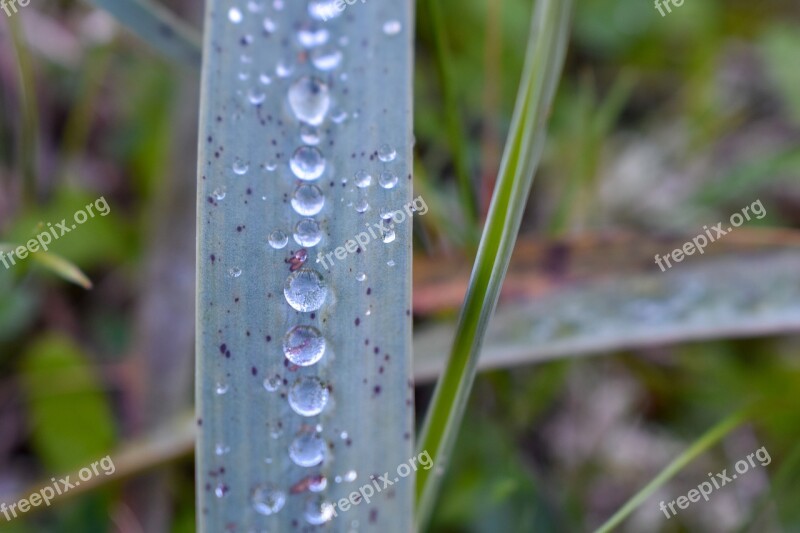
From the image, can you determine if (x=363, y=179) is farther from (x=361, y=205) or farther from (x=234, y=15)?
(x=234, y=15)

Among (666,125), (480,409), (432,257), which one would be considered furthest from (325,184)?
(666,125)

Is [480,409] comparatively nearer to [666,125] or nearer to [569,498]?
[569,498]

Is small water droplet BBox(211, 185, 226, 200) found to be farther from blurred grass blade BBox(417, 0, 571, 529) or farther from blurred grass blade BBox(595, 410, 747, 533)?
blurred grass blade BBox(595, 410, 747, 533)

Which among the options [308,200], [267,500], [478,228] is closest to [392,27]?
[308,200]

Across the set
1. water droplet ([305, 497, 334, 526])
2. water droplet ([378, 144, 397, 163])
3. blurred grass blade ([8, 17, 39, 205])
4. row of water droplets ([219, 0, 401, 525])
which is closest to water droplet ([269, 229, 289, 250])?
row of water droplets ([219, 0, 401, 525])

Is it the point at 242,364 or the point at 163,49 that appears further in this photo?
the point at 163,49

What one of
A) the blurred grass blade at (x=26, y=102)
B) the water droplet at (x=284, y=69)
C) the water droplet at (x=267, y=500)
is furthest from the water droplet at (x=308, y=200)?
the blurred grass blade at (x=26, y=102)
